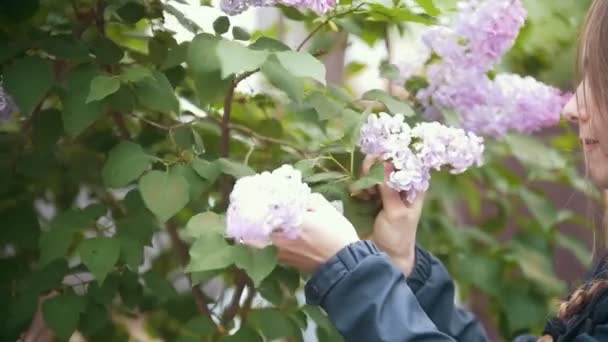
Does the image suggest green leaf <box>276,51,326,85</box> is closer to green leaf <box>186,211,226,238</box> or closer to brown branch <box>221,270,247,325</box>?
green leaf <box>186,211,226,238</box>

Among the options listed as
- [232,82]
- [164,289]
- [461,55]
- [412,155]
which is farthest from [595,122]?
[164,289]

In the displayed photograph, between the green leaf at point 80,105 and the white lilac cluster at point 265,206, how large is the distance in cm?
30

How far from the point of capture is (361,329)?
4.22 ft

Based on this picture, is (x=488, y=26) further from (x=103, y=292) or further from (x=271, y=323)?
(x=103, y=292)

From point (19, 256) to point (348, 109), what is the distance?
613 millimetres

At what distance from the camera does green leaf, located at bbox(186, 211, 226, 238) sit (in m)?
1.28

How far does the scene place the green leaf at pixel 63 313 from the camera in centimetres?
153

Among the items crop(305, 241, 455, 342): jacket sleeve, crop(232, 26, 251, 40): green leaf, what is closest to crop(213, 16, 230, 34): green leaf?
crop(232, 26, 251, 40): green leaf

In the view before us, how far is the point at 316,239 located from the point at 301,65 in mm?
202

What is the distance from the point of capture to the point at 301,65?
1.29 m

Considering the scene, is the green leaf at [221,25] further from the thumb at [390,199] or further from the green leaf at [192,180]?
the thumb at [390,199]

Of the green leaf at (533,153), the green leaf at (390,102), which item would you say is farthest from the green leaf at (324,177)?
the green leaf at (533,153)

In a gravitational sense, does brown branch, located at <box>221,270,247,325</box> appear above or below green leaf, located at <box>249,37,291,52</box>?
below

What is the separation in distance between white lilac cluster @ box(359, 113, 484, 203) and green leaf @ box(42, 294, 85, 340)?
18.2 inches
